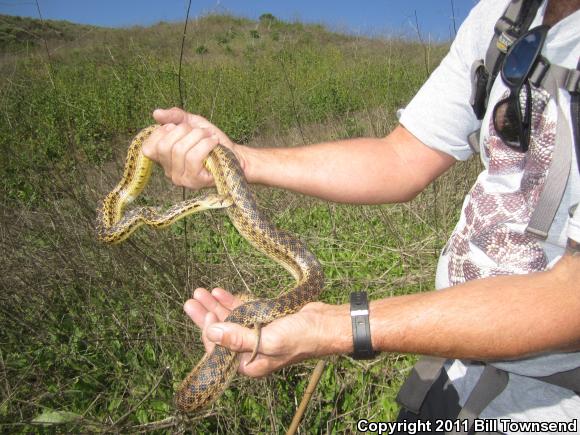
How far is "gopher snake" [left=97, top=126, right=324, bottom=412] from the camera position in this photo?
2.29 metres

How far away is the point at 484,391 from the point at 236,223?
190 centimetres

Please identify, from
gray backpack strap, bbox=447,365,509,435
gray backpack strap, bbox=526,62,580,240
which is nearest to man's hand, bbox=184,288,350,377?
gray backpack strap, bbox=447,365,509,435

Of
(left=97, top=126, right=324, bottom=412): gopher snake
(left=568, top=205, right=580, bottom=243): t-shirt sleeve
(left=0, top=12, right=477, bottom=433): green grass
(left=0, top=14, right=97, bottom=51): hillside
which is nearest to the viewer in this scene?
(left=568, top=205, right=580, bottom=243): t-shirt sleeve

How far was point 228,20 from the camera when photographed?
28.8 meters

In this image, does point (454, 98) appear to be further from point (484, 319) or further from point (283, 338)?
point (283, 338)

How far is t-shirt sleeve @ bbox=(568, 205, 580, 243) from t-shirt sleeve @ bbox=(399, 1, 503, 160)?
116 cm

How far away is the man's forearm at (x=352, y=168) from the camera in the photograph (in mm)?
3023

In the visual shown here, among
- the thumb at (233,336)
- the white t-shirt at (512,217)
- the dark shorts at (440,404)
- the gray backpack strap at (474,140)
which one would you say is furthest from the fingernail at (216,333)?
the gray backpack strap at (474,140)

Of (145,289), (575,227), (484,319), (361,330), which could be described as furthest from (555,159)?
(145,289)

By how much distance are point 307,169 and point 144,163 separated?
1321mm

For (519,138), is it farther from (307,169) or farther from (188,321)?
(188,321)

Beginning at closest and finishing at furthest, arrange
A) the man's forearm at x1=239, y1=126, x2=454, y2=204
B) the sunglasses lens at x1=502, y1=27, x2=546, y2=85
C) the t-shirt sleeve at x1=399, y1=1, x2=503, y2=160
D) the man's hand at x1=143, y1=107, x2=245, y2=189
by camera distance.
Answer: the sunglasses lens at x1=502, y1=27, x2=546, y2=85
the t-shirt sleeve at x1=399, y1=1, x2=503, y2=160
the man's hand at x1=143, y1=107, x2=245, y2=189
the man's forearm at x1=239, y1=126, x2=454, y2=204

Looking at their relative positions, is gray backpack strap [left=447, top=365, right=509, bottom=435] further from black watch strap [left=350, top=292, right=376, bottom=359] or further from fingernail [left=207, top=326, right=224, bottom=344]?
fingernail [left=207, top=326, right=224, bottom=344]

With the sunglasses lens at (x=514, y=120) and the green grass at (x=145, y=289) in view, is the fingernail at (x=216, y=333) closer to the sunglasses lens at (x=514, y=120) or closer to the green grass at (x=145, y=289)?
the green grass at (x=145, y=289)
